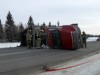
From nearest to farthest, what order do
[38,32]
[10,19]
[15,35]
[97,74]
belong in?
[97,74] < [38,32] < [15,35] < [10,19]

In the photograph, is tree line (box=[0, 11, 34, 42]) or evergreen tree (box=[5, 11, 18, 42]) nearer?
tree line (box=[0, 11, 34, 42])

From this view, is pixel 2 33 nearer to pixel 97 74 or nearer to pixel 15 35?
pixel 15 35

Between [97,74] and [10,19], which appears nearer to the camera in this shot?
[97,74]

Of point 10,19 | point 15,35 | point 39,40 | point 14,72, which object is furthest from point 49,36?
point 10,19

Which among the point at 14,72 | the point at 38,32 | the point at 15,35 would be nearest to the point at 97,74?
the point at 14,72

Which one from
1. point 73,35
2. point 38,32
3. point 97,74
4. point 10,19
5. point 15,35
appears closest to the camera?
point 97,74

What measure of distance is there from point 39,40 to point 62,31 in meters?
2.47

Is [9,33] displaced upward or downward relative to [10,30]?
downward

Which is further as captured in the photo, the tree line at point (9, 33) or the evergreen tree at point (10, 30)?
the evergreen tree at point (10, 30)

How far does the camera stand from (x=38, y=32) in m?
35.2

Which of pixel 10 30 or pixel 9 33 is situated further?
pixel 10 30

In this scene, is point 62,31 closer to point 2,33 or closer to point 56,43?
point 56,43

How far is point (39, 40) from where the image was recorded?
3309 centimetres

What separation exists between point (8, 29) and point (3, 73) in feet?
348
